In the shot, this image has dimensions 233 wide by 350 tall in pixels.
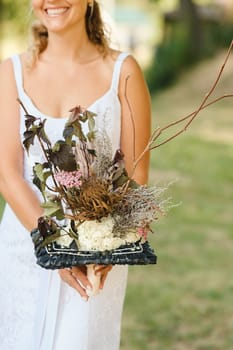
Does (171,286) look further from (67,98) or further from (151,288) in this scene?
(67,98)

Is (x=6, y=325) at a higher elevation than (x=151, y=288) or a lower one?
lower

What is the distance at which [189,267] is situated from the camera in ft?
22.5

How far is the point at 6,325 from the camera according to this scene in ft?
9.82

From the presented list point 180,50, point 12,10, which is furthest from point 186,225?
point 180,50

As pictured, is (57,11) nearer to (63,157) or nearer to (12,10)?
(63,157)

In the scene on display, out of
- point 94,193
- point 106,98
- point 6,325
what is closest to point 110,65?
point 106,98

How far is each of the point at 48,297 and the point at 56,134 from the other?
527 millimetres

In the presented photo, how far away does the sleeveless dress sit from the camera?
2.82 m

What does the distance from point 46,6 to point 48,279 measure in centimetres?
88

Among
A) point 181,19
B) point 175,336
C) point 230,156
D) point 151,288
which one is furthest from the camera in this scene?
point 181,19

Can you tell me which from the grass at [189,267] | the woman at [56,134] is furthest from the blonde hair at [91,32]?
the grass at [189,267]

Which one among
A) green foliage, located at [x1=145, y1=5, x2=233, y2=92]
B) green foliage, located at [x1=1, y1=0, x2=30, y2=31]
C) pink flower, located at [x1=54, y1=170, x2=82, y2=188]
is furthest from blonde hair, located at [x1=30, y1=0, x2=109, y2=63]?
green foliage, located at [x1=145, y1=5, x2=233, y2=92]

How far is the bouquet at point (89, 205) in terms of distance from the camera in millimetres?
2455

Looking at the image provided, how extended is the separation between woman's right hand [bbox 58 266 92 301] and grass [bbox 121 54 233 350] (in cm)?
78
